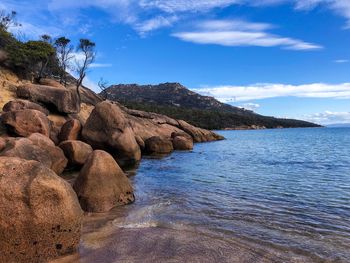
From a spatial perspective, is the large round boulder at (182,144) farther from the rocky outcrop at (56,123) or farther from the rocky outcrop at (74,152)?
the rocky outcrop at (74,152)

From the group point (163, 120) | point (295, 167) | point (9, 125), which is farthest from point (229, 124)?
point (9, 125)

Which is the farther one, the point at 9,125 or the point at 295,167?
the point at 295,167

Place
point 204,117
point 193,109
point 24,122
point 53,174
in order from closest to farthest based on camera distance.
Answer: point 53,174 → point 24,122 → point 204,117 → point 193,109

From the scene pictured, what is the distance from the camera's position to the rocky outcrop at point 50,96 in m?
28.3

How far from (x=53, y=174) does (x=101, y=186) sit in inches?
174

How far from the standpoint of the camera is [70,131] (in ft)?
77.7

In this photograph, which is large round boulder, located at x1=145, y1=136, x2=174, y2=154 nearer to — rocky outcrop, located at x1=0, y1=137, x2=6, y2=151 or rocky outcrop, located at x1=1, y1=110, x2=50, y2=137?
rocky outcrop, located at x1=1, y1=110, x2=50, y2=137

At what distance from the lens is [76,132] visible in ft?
78.8

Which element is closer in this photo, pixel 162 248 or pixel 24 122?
pixel 162 248

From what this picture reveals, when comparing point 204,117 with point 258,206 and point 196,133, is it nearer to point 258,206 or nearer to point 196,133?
point 196,133

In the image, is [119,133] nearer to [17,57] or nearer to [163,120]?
[17,57]

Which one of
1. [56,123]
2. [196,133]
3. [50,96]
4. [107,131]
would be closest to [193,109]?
[196,133]

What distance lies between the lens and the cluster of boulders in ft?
23.5

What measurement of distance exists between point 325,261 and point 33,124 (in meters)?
17.3
